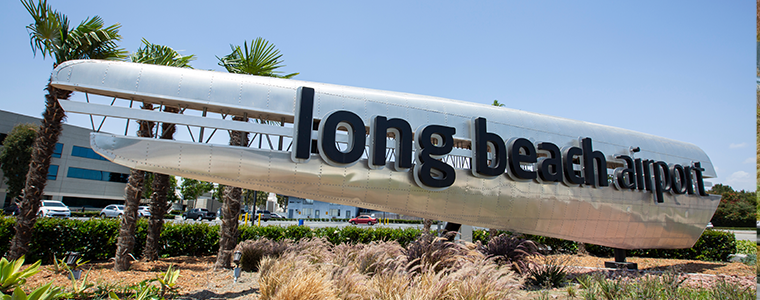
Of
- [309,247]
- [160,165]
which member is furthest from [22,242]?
[309,247]

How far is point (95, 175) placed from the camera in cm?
4847

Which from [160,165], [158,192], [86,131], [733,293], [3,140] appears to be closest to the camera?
[733,293]

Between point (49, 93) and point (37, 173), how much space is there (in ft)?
7.62

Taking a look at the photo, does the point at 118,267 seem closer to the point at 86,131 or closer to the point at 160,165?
the point at 160,165

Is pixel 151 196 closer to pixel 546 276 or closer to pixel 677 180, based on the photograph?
pixel 546 276

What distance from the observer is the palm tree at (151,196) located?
34.2 ft

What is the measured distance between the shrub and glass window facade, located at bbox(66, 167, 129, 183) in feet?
163

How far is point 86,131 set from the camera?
47469mm

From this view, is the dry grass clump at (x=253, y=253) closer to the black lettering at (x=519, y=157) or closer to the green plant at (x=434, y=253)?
the green plant at (x=434, y=253)

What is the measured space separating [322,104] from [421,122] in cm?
231

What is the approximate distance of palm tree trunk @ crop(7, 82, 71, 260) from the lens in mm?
10039

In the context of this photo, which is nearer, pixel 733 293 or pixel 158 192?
pixel 733 293

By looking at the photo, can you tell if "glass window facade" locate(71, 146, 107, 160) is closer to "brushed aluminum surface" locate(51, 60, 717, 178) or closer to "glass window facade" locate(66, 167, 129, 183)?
"glass window facade" locate(66, 167, 129, 183)

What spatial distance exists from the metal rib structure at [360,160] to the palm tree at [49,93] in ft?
17.3
